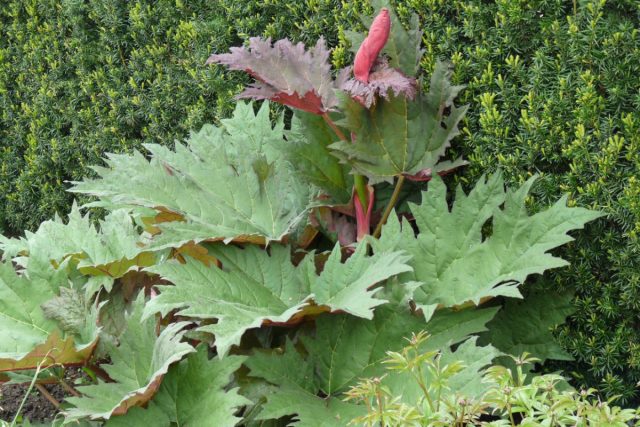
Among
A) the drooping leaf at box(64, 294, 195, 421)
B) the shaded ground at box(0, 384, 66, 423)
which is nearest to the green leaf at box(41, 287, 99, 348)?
the drooping leaf at box(64, 294, 195, 421)

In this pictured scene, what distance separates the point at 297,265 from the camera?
2.52m

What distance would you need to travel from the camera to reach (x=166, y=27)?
3.37m

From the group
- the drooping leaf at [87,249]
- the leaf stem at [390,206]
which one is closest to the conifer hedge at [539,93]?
the leaf stem at [390,206]

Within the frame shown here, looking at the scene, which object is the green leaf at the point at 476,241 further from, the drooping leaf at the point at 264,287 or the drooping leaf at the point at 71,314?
the drooping leaf at the point at 71,314

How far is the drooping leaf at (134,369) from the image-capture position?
2070mm

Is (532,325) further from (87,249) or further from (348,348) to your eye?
(87,249)

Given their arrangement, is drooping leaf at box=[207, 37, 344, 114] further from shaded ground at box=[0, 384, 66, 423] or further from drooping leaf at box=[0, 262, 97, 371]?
shaded ground at box=[0, 384, 66, 423]

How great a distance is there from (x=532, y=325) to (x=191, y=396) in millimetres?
1097

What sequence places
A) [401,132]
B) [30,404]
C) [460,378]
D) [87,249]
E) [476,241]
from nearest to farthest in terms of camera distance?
[460,378], [476,241], [401,132], [87,249], [30,404]

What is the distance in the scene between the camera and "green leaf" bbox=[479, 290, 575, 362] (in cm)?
239

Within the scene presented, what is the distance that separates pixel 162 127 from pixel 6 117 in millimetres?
1338

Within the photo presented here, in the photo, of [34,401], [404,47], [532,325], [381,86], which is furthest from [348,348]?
[34,401]

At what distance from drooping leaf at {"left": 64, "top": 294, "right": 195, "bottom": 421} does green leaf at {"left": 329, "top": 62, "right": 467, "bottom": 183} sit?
2.52ft

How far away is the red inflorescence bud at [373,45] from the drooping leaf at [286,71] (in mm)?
130
